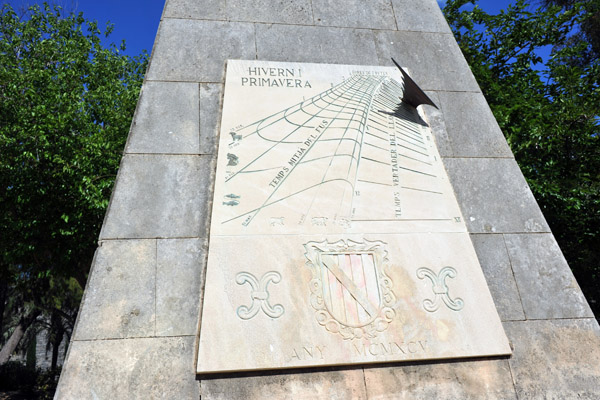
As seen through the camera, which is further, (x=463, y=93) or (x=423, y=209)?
(x=463, y=93)

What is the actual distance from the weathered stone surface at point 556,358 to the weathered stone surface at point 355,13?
324cm

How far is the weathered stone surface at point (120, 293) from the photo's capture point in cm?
312

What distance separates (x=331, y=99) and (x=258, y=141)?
2.86ft

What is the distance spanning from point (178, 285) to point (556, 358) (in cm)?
270

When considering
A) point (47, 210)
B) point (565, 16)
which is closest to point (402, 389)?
point (47, 210)

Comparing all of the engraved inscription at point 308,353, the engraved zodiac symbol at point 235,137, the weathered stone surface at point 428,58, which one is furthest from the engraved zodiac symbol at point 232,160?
the weathered stone surface at point 428,58

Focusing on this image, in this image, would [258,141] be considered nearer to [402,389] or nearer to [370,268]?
[370,268]

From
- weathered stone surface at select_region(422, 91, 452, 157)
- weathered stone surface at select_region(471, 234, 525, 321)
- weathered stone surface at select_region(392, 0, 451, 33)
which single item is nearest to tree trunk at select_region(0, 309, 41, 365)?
weathered stone surface at select_region(392, 0, 451, 33)

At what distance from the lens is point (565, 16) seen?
37.4ft

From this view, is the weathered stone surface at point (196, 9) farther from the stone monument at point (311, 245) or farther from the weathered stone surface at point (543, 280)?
the weathered stone surface at point (543, 280)

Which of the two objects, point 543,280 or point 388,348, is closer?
point 388,348

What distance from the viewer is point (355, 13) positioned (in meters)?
5.12

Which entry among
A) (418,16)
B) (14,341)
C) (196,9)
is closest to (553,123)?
(418,16)

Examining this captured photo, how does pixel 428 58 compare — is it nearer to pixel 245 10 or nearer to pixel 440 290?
pixel 245 10
